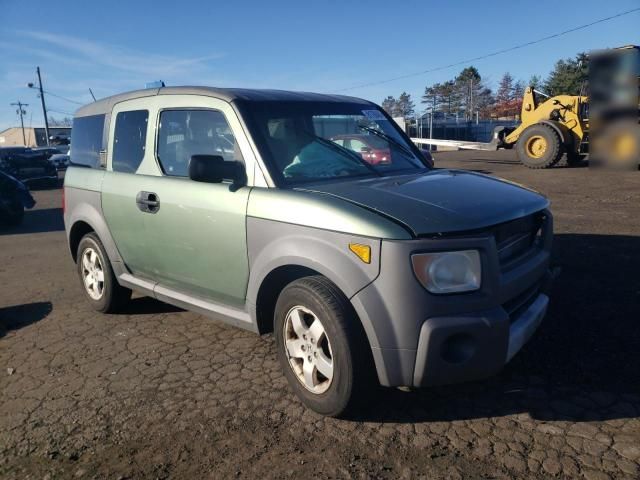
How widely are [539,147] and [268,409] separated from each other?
1629 cm

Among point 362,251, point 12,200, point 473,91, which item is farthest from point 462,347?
point 473,91

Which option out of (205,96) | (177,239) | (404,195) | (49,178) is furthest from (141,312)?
(49,178)

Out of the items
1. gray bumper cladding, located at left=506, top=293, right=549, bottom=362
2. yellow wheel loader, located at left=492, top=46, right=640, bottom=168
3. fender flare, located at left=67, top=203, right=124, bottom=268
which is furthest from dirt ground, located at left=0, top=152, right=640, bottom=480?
yellow wheel loader, located at left=492, top=46, right=640, bottom=168

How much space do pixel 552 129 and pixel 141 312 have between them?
15.0 meters

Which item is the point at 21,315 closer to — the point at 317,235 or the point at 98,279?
the point at 98,279

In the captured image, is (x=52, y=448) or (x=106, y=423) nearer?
(x=52, y=448)

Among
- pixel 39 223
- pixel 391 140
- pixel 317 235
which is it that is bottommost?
pixel 39 223

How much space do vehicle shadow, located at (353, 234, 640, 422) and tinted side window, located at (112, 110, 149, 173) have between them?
2.72 m

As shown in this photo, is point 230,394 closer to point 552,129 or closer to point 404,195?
point 404,195

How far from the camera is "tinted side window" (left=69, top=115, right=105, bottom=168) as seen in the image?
4.78m

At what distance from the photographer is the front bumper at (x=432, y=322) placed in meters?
2.53

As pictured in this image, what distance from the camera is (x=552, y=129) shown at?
53.2 ft

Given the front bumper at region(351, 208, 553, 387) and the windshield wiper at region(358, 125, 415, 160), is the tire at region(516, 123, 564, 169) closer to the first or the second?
the windshield wiper at region(358, 125, 415, 160)

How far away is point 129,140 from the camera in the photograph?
4.37 meters
